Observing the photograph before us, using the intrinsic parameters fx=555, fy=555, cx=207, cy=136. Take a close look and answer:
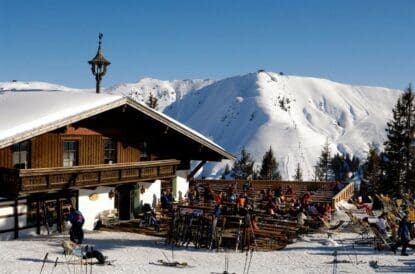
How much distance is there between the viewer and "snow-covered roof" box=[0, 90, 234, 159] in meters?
19.3

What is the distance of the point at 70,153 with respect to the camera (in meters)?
23.3

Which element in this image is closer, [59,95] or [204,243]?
[204,243]

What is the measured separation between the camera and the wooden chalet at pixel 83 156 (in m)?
20.1

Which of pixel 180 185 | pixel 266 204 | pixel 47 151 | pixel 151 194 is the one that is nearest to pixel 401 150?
pixel 266 204

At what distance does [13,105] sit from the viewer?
23469 mm

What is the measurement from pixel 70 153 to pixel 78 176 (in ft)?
5.92

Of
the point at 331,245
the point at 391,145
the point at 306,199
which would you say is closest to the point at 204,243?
the point at 331,245

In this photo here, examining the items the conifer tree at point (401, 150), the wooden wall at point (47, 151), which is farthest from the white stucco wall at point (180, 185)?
the conifer tree at point (401, 150)

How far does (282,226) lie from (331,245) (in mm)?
2715

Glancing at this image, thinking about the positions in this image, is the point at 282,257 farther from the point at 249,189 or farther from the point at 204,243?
the point at 249,189

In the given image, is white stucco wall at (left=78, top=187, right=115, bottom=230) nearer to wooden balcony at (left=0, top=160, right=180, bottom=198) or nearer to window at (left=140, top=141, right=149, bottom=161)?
wooden balcony at (left=0, top=160, right=180, bottom=198)

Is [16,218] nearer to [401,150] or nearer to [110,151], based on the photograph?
[110,151]

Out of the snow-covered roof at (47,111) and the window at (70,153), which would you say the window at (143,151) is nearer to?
→ the snow-covered roof at (47,111)

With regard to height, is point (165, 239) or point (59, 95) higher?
point (59, 95)
